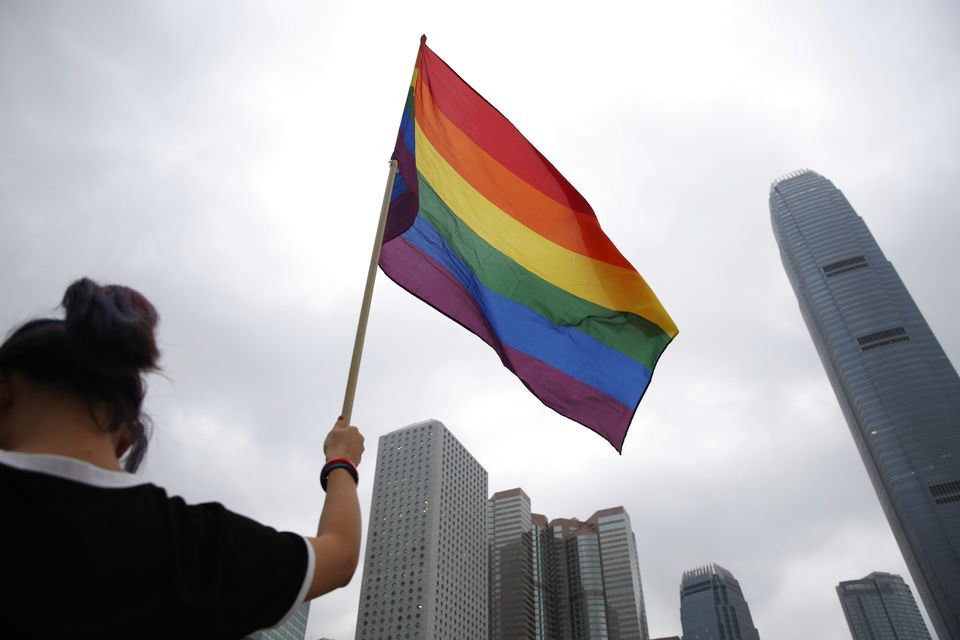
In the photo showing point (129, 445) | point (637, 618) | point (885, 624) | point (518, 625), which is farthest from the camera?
point (885, 624)

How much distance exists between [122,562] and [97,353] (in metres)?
0.59

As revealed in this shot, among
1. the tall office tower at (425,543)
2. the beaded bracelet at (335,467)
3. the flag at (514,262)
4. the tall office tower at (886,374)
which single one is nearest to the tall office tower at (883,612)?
the tall office tower at (886,374)

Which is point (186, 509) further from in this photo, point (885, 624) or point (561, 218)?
point (885, 624)

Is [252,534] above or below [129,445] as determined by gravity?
below

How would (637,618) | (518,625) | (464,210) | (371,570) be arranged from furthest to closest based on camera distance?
(637,618) → (518,625) → (371,570) → (464,210)

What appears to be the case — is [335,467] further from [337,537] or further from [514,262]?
[514,262]

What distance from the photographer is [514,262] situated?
20.7 ft

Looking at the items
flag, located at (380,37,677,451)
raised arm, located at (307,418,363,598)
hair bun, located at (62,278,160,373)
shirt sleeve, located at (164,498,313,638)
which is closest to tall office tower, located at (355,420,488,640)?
flag, located at (380,37,677,451)

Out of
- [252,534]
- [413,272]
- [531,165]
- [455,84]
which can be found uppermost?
[455,84]

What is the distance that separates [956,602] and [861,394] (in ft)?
122

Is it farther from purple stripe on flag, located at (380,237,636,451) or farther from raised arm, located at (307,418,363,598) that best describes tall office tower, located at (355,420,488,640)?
raised arm, located at (307,418,363,598)

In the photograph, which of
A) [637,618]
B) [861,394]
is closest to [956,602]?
[861,394]

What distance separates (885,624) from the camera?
187625 millimetres

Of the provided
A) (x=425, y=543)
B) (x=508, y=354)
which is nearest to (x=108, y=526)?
(x=508, y=354)
